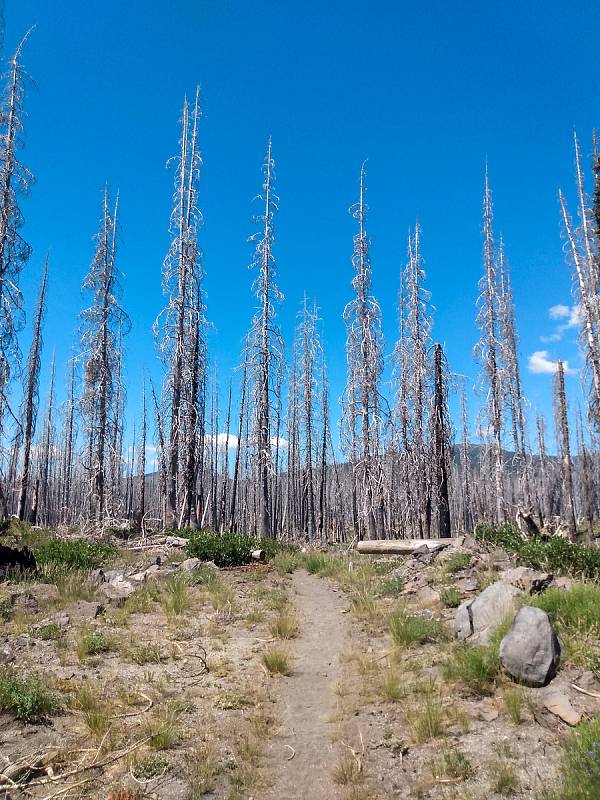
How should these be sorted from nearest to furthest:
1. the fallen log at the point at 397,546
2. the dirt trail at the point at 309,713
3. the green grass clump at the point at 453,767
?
the green grass clump at the point at 453,767 → the dirt trail at the point at 309,713 → the fallen log at the point at 397,546

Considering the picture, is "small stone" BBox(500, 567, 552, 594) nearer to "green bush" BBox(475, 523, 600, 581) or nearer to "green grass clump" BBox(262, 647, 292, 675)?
"green bush" BBox(475, 523, 600, 581)

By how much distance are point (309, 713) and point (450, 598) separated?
402cm

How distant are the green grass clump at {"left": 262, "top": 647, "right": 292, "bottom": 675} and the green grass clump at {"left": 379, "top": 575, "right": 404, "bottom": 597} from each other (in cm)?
411

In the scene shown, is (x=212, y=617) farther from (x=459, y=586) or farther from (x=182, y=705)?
(x=459, y=586)

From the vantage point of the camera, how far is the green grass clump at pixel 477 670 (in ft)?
18.0

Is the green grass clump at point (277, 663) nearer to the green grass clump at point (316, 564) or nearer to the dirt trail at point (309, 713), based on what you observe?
the dirt trail at point (309, 713)

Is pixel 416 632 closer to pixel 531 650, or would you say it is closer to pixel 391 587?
pixel 531 650

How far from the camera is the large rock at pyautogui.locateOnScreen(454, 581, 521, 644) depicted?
6602mm

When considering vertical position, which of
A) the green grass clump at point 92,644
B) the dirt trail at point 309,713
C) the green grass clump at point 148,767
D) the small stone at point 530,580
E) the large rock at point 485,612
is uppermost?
the small stone at point 530,580

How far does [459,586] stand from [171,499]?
49.2ft

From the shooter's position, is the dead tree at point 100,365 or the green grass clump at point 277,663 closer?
the green grass clump at point 277,663

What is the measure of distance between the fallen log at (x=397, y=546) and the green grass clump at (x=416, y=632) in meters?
7.50

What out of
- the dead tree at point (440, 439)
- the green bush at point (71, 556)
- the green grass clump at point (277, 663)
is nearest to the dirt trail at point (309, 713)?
the green grass clump at point (277, 663)

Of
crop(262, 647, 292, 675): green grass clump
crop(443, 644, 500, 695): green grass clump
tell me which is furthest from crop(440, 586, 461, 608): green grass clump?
crop(262, 647, 292, 675): green grass clump
